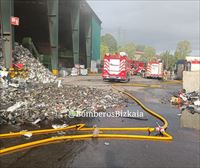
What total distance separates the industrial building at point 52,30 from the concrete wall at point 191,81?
11874mm

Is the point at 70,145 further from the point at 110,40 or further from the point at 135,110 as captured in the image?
the point at 110,40

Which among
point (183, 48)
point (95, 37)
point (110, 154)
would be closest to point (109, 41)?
point (183, 48)

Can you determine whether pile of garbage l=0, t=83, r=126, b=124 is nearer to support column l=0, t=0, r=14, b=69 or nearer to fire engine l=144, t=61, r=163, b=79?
support column l=0, t=0, r=14, b=69

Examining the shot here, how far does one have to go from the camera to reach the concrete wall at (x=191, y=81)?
1780 centimetres

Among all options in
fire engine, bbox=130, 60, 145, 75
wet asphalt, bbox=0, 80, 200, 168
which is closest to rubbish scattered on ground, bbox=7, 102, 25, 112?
wet asphalt, bbox=0, 80, 200, 168

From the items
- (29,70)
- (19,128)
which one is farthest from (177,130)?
(29,70)

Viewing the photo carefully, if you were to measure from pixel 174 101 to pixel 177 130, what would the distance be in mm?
6946

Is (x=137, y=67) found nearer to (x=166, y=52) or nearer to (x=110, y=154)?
(x=166, y=52)

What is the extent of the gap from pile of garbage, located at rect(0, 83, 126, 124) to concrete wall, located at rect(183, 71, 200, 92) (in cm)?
589

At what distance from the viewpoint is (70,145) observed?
22.9 ft

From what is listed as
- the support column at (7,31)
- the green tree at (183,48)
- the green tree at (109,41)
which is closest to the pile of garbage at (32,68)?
the support column at (7,31)

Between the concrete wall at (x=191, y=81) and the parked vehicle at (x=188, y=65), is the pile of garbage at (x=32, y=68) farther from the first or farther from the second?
the parked vehicle at (x=188, y=65)

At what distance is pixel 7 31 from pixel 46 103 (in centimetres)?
747

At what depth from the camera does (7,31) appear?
16531 mm
